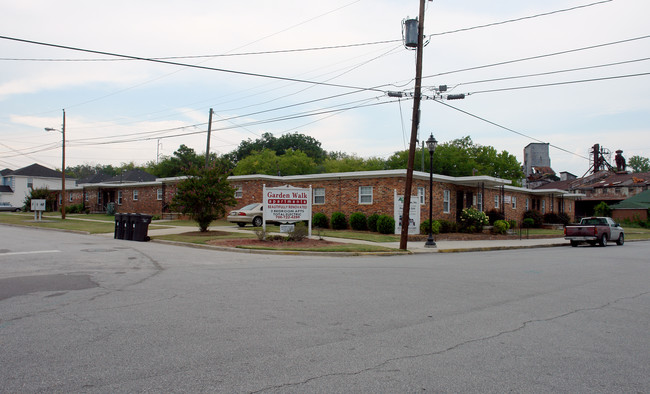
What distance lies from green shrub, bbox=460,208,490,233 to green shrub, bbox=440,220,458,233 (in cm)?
89

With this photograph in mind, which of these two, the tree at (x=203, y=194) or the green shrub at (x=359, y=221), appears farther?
the green shrub at (x=359, y=221)

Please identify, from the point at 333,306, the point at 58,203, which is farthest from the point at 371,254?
the point at 58,203

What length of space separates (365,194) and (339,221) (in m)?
2.23

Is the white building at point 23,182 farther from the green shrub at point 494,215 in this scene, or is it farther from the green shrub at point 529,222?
the green shrub at point 529,222

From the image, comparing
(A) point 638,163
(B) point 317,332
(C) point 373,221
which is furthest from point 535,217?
(A) point 638,163

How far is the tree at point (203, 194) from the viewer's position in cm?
2283

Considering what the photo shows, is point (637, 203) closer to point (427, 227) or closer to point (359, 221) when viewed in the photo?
point (427, 227)

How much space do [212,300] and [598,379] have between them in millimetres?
5662

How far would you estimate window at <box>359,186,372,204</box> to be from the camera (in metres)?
27.9

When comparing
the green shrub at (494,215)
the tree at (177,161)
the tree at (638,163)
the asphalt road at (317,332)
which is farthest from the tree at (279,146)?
the tree at (638,163)

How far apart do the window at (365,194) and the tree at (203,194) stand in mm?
8126

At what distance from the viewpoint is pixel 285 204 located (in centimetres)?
2078

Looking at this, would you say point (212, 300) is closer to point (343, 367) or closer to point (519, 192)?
point (343, 367)

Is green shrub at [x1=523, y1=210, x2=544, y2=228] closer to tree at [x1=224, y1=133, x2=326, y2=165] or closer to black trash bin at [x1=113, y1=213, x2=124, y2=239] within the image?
black trash bin at [x1=113, y1=213, x2=124, y2=239]
